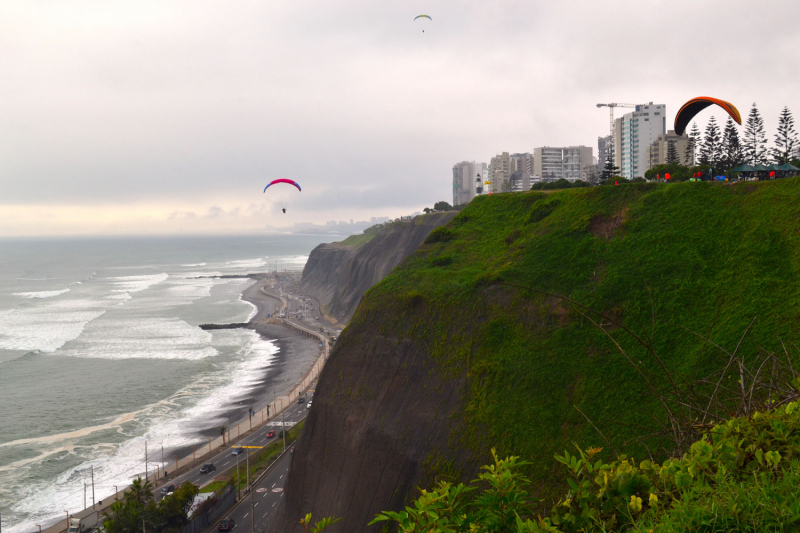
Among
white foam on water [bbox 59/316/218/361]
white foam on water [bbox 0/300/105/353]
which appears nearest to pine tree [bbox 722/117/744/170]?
white foam on water [bbox 59/316/218/361]

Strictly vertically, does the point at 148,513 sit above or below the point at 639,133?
below

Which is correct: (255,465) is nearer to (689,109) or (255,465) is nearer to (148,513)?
(148,513)

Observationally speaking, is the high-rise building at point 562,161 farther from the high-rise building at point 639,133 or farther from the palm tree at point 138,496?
the palm tree at point 138,496

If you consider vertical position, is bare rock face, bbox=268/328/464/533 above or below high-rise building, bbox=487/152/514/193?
below

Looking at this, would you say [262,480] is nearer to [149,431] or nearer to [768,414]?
[149,431]

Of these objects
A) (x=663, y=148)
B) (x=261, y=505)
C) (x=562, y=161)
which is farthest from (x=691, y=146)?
(x=261, y=505)

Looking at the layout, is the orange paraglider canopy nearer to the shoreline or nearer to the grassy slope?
the grassy slope
